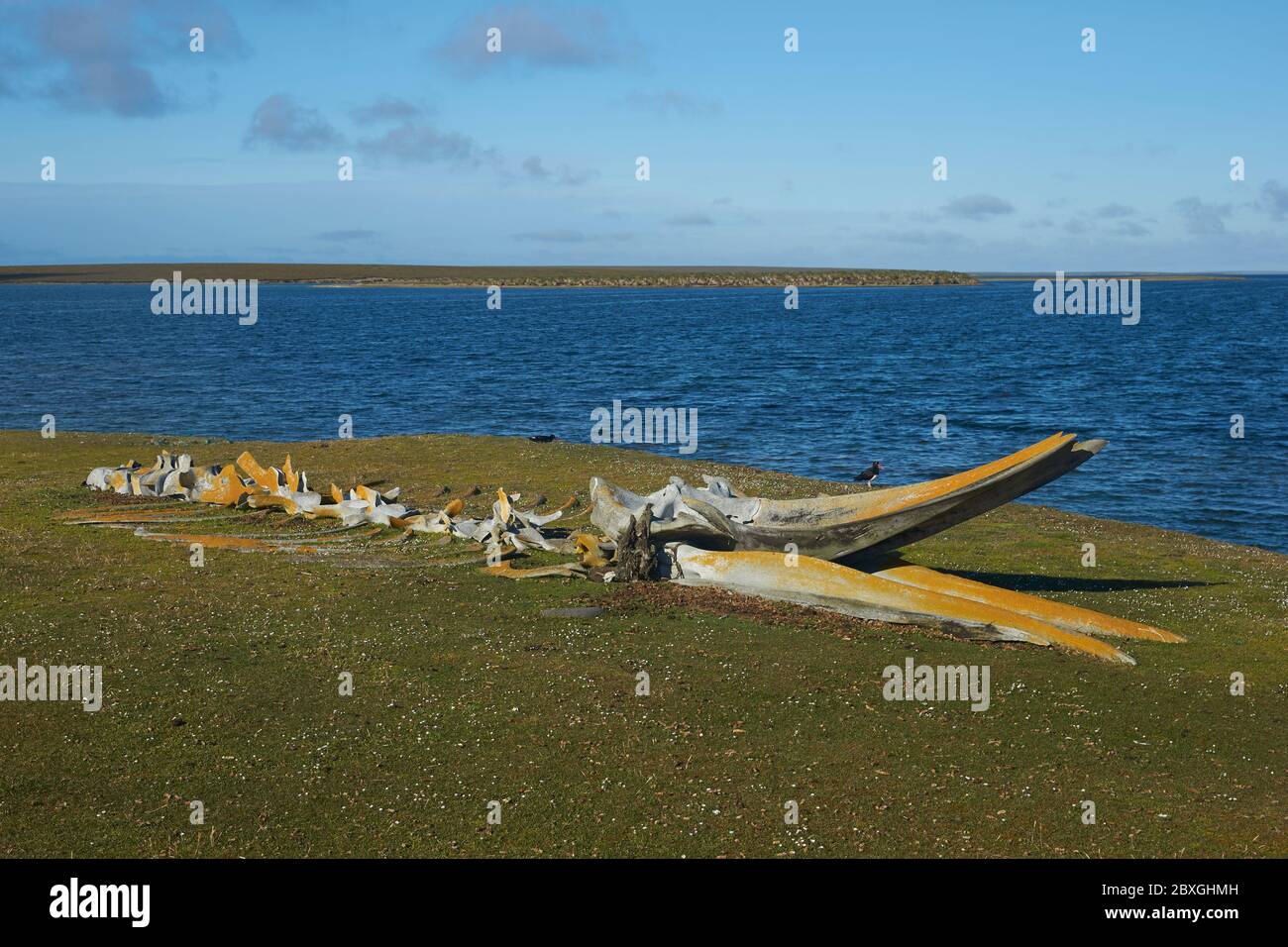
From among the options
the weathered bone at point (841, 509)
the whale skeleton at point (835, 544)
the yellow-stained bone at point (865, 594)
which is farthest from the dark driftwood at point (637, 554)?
the yellow-stained bone at point (865, 594)

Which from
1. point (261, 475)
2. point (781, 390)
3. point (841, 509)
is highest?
point (781, 390)

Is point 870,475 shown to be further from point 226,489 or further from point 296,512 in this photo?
point 226,489

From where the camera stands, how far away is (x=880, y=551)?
731 inches

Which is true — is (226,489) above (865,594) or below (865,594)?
above

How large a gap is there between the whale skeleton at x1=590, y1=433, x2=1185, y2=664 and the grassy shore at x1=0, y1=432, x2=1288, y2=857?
1.85 ft

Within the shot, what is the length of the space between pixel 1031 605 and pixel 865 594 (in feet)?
8.67

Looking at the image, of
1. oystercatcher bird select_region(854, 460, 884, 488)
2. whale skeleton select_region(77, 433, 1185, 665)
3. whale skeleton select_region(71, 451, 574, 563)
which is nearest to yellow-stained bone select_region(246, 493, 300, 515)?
whale skeleton select_region(71, 451, 574, 563)

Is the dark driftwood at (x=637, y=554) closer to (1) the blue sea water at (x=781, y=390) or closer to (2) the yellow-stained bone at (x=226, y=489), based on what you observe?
(2) the yellow-stained bone at (x=226, y=489)

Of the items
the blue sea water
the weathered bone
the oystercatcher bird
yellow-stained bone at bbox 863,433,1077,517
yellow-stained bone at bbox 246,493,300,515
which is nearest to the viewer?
yellow-stained bone at bbox 863,433,1077,517

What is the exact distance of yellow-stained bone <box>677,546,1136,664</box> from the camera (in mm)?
17109

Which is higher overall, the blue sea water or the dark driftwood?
the blue sea water

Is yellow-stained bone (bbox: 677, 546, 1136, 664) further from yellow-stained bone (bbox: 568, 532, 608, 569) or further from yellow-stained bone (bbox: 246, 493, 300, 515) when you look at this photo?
yellow-stained bone (bbox: 246, 493, 300, 515)

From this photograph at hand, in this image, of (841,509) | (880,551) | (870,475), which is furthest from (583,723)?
(870,475)

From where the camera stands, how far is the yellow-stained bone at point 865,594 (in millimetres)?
17109
